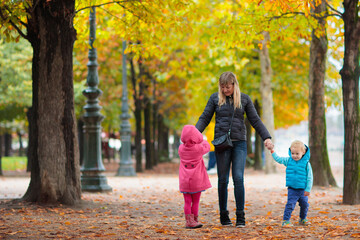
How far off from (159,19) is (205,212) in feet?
14.6

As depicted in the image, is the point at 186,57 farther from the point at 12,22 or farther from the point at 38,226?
the point at 38,226

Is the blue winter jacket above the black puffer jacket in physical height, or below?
below

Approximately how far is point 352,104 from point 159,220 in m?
4.37

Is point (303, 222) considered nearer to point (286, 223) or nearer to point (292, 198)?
point (286, 223)

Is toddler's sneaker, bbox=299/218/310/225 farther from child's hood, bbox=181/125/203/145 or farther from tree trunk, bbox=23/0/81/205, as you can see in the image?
tree trunk, bbox=23/0/81/205

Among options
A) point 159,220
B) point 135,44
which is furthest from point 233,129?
point 135,44

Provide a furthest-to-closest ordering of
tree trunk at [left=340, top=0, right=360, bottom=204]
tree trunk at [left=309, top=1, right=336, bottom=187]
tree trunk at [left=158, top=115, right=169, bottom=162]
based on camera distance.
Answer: tree trunk at [left=158, top=115, right=169, bottom=162] < tree trunk at [left=309, top=1, right=336, bottom=187] < tree trunk at [left=340, top=0, right=360, bottom=204]

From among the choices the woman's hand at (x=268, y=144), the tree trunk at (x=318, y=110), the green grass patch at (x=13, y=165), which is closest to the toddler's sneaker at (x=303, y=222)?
the woman's hand at (x=268, y=144)

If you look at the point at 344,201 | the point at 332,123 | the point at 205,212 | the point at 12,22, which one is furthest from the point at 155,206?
the point at 332,123

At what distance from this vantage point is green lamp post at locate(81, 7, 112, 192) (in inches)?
574

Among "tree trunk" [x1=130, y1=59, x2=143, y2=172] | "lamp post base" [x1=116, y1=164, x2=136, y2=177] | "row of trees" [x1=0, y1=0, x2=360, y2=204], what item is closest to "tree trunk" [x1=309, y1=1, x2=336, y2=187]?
"row of trees" [x1=0, y1=0, x2=360, y2=204]

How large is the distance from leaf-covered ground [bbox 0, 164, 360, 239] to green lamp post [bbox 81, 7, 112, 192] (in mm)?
1852

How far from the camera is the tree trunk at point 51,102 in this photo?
1020 cm

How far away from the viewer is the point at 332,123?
107 meters
